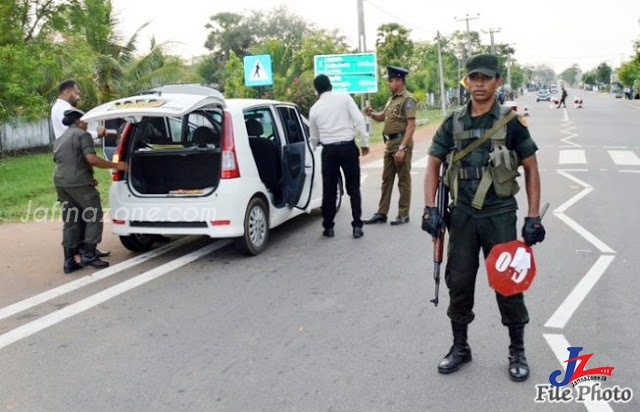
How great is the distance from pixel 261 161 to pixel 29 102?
9603 mm

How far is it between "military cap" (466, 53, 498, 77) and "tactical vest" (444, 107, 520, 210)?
240 mm

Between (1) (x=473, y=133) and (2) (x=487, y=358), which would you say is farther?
(2) (x=487, y=358)

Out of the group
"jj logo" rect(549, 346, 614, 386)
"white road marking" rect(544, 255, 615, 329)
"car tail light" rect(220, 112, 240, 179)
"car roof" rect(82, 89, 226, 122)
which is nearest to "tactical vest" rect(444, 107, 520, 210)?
"jj logo" rect(549, 346, 614, 386)

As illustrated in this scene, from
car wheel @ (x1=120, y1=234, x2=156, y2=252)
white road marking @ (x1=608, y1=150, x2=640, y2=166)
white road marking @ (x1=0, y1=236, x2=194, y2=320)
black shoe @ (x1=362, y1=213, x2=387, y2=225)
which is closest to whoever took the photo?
white road marking @ (x1=0, y1=236, x2=194, y2=320)

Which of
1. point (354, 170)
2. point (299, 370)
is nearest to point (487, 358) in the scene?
point (299, 370)

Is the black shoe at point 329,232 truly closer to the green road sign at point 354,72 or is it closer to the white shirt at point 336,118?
the white shirt at point 336,118

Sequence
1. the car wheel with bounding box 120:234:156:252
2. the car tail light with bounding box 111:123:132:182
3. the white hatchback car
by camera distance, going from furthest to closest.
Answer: the car wheel with bounding box 120:234:156:252 → the car tail light with bounding box 111:123:132:182 → the white hatchback car

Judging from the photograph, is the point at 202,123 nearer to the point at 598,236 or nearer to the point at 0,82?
the point at 598,236

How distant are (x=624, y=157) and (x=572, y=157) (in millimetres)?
1121

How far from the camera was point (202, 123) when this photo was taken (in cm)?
664

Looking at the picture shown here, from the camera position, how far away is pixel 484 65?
3.48 metres

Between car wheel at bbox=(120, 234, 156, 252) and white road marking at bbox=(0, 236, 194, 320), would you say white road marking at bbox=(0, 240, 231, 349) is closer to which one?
white road marking at bbox=(0, 236, 194, 320)

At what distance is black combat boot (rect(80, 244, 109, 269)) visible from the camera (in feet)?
20.4

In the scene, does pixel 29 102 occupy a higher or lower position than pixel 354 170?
higher
